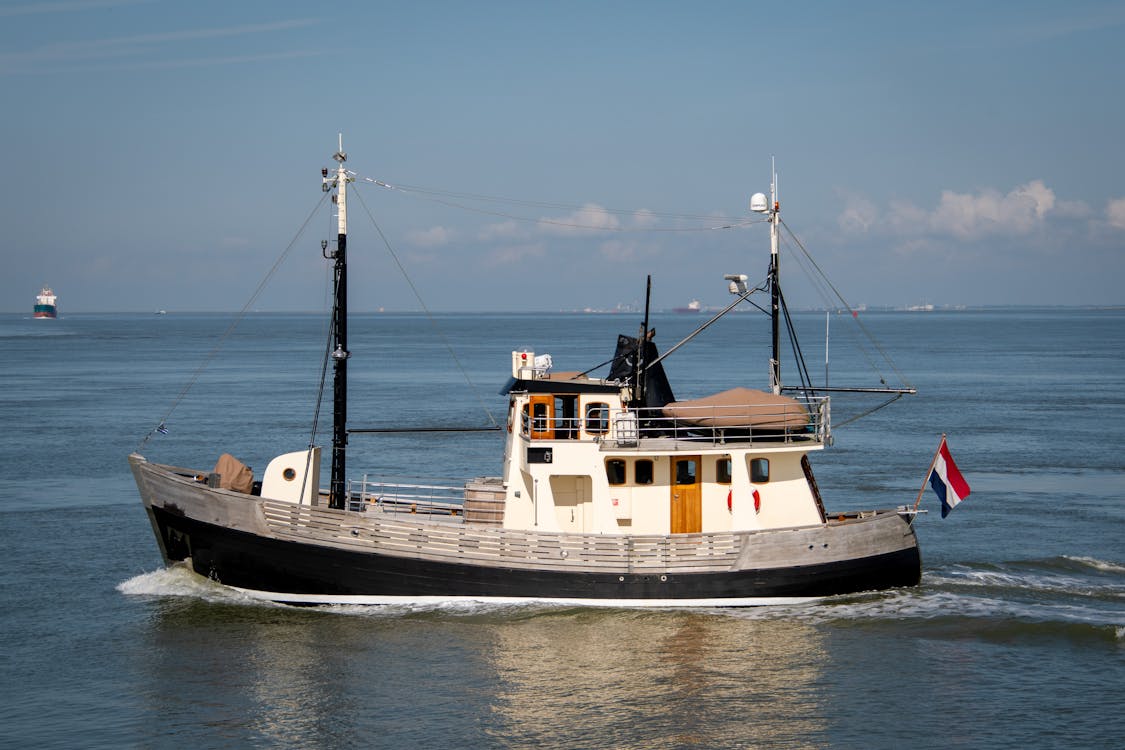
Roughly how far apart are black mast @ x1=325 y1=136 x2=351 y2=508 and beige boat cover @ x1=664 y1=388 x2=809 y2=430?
6.29 meters

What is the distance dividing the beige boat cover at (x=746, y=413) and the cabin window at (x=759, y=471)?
0.74 metres

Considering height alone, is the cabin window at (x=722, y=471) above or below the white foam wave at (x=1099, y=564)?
above

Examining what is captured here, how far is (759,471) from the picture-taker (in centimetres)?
2372

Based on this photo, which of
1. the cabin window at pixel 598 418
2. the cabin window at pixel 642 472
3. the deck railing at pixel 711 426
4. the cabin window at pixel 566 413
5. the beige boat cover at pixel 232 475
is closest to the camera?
the deck railing at pixel 711 426

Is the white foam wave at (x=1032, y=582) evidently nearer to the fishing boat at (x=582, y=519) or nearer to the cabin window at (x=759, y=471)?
the fishing boat at (x=582, y=519)

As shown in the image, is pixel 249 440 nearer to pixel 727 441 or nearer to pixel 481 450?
pixel 481 450

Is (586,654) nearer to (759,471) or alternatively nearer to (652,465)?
(652,465)

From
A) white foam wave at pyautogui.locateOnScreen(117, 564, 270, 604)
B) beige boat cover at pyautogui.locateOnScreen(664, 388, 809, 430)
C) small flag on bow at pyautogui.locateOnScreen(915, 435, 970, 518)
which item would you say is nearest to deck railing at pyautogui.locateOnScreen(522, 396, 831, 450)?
beige boat cover at pyautogui.locateOnScreen(664, 388, 809, 430)

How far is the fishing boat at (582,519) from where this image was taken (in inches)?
894

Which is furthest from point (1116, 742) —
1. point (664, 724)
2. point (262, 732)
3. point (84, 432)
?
point (84, 432)

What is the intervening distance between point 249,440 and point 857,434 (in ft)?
79.1

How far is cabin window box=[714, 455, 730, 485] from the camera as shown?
77.6 feet

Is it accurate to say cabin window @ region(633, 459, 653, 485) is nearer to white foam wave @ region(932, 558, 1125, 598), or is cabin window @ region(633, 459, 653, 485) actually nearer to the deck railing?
the deck railing

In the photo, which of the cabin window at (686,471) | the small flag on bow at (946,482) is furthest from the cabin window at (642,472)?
the small flag on bow at (946,482)
